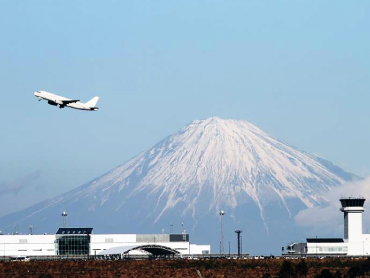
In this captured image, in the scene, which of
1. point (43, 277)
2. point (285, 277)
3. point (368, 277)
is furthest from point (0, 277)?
point (368, 277)

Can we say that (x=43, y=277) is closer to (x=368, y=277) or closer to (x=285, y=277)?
(x=285, y=277)

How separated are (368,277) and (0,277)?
221ft

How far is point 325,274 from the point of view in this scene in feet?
620

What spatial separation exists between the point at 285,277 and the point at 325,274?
7.01m

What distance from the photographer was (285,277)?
190 metres

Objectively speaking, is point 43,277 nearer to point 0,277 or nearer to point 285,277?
point 0,277

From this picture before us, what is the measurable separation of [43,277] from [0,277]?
8262 mm

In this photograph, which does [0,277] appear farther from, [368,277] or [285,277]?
[368,277]

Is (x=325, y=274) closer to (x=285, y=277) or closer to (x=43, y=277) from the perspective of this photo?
(x=285, y=277)

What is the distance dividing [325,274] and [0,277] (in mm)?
59188

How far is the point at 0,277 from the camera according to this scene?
199 meters

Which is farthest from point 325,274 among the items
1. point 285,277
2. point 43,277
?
point 43,277

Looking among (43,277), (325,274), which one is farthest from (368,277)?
(43,277)

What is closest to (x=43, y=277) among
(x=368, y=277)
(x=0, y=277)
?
(x=0, y=277)
